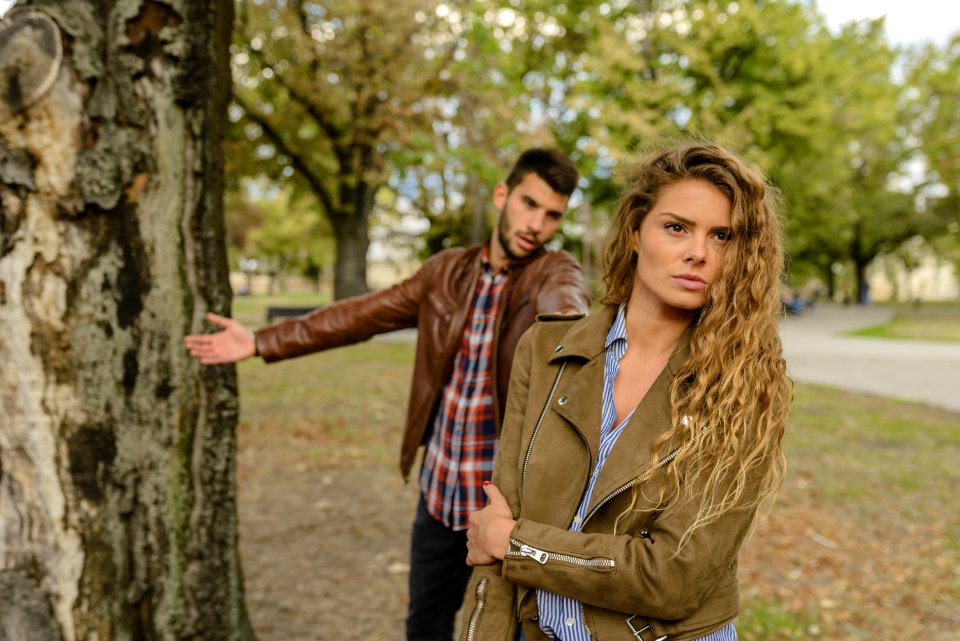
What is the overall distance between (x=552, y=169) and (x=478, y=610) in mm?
1611

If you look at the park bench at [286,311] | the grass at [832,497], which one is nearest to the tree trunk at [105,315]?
the grass at [832,497]

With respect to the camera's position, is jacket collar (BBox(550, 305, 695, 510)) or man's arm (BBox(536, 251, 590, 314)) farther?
man's arm (BBox(536, 251, 590, 314))

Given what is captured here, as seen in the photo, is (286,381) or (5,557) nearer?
(5,557)

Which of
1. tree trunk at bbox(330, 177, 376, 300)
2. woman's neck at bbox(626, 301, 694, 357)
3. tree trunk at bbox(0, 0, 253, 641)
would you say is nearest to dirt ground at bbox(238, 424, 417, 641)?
tree trunk at bbox(0, 0, 253, 641)

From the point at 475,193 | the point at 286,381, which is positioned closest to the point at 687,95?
the point at 475,193

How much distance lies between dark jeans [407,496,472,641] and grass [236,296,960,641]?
1128 mm

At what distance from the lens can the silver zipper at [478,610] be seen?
5.69 ft

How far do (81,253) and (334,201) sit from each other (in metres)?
17.0

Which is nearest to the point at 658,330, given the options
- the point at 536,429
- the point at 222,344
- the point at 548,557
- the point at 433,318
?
the point at 536,429

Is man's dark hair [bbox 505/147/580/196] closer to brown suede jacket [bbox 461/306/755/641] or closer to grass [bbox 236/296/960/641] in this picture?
brown suede jacket [bbox 461/306/755/641]

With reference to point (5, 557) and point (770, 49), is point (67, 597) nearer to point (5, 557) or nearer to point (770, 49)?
point (5, 557)

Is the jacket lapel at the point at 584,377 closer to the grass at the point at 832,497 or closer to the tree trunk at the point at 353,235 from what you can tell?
the grass at the point at 832,497

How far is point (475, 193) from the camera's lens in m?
16.5

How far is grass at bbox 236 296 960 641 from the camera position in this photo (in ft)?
12.9
